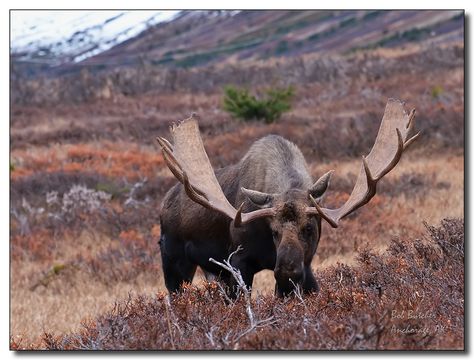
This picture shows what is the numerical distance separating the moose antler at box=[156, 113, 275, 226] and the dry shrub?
0.67m

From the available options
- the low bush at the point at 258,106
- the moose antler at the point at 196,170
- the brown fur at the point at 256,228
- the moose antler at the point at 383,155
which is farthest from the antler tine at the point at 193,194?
the low bush at the point at 258,106

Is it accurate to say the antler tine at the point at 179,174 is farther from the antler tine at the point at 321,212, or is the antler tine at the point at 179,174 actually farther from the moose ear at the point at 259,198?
the antler tine at the point at 321,212

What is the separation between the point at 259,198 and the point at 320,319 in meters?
1.72

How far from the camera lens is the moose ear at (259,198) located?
6980mm

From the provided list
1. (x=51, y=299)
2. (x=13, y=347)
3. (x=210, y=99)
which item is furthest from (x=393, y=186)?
(x=210, y=99)

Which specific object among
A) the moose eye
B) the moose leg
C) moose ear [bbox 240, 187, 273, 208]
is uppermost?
moose ear [bbox 240, 187, 273, 208]

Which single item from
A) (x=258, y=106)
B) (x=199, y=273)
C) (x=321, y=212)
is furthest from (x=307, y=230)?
(x=258, y=106)

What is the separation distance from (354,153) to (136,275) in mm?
7541

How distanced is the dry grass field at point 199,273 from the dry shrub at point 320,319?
1cm

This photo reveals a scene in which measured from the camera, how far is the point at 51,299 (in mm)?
10203

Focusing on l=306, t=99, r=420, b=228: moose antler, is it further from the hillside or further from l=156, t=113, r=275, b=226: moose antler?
the hillside

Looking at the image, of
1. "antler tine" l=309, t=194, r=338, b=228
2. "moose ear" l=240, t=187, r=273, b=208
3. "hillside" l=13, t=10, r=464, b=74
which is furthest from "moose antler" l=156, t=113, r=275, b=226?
"hillside" l=13, t=10, r=464, b=74

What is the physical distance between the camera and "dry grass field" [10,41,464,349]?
18.6 feet

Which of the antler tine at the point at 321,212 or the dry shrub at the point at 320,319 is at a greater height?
the antler tine at the point at 321,212
